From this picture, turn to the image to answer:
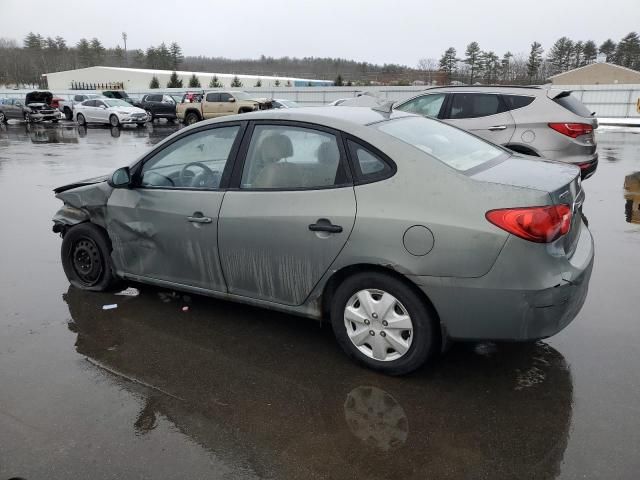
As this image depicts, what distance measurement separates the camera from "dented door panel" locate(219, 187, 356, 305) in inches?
135

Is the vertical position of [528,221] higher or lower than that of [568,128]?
lower

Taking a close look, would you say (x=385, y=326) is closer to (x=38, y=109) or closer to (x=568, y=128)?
(x=568, y=128)

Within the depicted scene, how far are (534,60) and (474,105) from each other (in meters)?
69.6

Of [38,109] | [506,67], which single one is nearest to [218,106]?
[38,109]

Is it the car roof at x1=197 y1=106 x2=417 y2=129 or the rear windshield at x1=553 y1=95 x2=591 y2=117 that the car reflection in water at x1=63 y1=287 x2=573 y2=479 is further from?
the rear windshield at x1=553 y1=95 x2=591 y2=117

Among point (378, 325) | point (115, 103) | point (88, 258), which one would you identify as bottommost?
point (88, 258)

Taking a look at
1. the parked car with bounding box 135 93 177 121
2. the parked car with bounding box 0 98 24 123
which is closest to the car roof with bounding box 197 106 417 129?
the parked car with bounding box 135 93 177 121

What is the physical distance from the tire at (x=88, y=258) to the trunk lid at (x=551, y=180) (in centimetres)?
328

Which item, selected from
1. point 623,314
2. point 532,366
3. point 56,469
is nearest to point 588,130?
point 623,314

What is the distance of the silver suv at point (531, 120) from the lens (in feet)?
25.3

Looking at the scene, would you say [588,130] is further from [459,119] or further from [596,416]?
[596,416]

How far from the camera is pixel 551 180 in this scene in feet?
11.0

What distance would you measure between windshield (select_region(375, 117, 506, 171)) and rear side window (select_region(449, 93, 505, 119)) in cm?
440

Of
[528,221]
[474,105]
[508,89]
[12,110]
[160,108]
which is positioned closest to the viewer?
[528,221]
